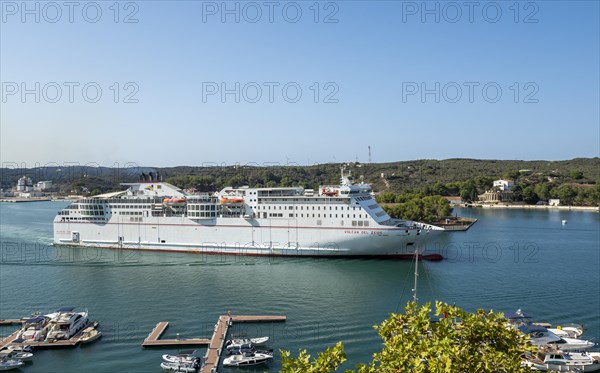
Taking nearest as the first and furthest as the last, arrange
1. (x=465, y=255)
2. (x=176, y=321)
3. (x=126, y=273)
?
1. (x=176, y=321)
2. (x=126, y=273)
3. (x=465, y=255)

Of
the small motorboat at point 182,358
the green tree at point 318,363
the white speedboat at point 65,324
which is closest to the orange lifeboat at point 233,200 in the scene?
the white speedboat at point 65,324

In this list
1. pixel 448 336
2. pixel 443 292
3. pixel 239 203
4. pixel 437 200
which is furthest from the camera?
pixel 437 200

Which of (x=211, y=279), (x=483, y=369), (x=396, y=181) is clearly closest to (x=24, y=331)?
(x=211, y=279)

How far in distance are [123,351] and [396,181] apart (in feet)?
280

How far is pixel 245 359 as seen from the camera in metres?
15.0

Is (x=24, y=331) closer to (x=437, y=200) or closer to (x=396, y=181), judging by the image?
(x=437, y=200)

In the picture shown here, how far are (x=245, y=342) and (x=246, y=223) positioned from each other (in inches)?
674

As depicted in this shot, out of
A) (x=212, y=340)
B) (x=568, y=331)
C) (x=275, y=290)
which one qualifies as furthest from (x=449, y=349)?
(x=275, y=290)

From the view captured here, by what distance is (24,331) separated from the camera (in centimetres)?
1755

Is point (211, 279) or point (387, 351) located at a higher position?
point (387, 351)

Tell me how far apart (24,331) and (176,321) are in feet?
17.6

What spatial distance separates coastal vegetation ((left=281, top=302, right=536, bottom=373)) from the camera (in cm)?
665

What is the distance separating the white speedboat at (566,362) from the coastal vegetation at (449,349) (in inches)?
343

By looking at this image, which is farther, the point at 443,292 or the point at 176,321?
the point at 443,292
